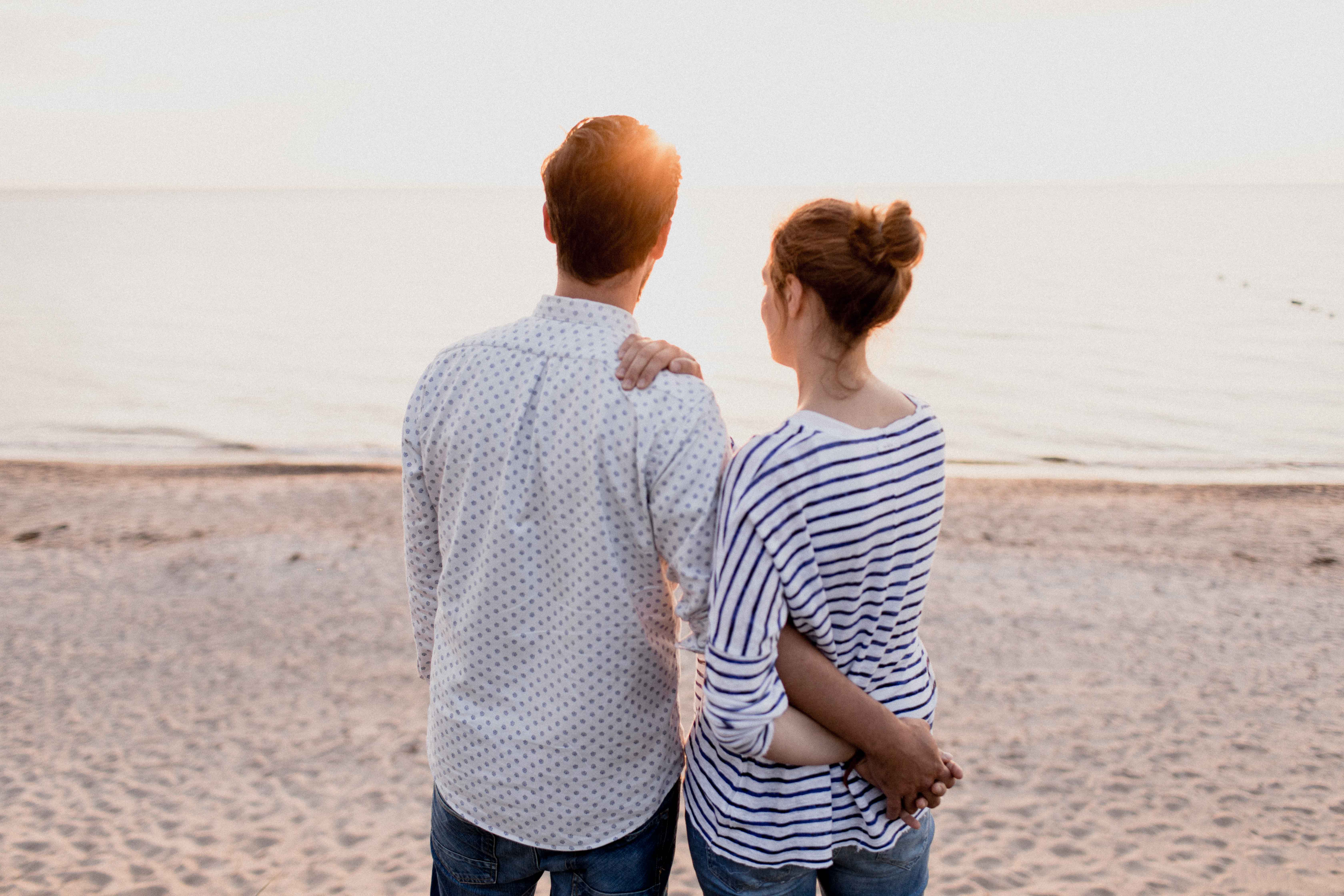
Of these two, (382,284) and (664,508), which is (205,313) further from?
(664,508)

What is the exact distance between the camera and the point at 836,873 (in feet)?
5.45

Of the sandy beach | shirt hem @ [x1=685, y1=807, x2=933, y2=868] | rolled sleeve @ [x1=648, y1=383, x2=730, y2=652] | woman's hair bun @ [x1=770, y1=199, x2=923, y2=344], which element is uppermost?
woman's hair bun @ [x1=770, y1=199, x2=923, y2=344]

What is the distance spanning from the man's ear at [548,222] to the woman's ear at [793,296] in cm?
39

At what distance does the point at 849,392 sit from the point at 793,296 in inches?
7.3

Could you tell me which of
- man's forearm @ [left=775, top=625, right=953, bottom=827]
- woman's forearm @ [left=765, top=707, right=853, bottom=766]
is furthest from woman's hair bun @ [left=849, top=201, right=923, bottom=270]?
woman's forearm @ [left=765, top=707, right=853, bottom=766]

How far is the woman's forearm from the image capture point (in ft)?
4.92

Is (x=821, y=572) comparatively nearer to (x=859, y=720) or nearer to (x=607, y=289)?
(x=859, y=720)

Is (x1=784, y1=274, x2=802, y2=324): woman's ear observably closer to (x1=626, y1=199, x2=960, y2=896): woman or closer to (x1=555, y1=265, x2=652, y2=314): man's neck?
(x1=626, y1=199, x2=960, y2=896): woman

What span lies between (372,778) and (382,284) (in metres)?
37.7

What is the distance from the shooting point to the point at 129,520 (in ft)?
26.2

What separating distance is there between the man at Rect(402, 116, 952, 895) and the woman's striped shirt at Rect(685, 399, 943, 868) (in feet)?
0.22

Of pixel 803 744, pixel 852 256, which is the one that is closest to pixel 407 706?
pixel 803 744

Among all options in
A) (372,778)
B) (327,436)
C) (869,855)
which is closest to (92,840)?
(372,778)

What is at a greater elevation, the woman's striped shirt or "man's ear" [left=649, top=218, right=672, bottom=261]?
"man's ear" [left=649, top=218, right=672, bottom=261]
